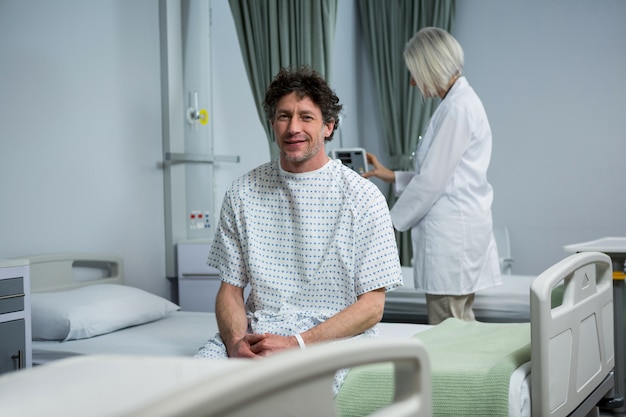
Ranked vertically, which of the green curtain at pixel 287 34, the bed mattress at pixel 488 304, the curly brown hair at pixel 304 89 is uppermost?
the green curtain at pixel 287 34

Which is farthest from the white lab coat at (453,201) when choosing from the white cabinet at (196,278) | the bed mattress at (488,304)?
the white cabinet at (196,278)

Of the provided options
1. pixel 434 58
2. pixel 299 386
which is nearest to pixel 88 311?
pixel 434 58

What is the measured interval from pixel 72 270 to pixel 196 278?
2.49 feet

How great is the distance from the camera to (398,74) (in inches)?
233

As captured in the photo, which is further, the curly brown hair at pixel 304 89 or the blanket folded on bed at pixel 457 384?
the curly brown hair at pixel 304 89

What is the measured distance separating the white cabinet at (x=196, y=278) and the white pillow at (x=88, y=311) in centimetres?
76

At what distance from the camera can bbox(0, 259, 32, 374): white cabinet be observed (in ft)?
8.87

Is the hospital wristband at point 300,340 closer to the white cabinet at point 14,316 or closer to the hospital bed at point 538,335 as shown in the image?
the hospital bed at point 538,335

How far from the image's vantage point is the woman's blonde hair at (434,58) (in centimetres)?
307

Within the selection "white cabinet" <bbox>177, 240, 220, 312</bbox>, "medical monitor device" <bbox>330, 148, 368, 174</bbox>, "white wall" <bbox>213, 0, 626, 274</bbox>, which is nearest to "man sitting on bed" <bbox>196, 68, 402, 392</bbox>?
"medical monitor device" <bbox>330, 148, 368, 174</bbox>

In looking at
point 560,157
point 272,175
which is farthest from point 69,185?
point 560,157

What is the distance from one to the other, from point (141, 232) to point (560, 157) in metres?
2.93

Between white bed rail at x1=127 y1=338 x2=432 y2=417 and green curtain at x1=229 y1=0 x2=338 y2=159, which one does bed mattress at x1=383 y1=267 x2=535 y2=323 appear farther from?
white bed rail at x1=127 y1=338 x2=432 y2=417

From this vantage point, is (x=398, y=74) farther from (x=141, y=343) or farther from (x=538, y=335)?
(x=538, y=335)
